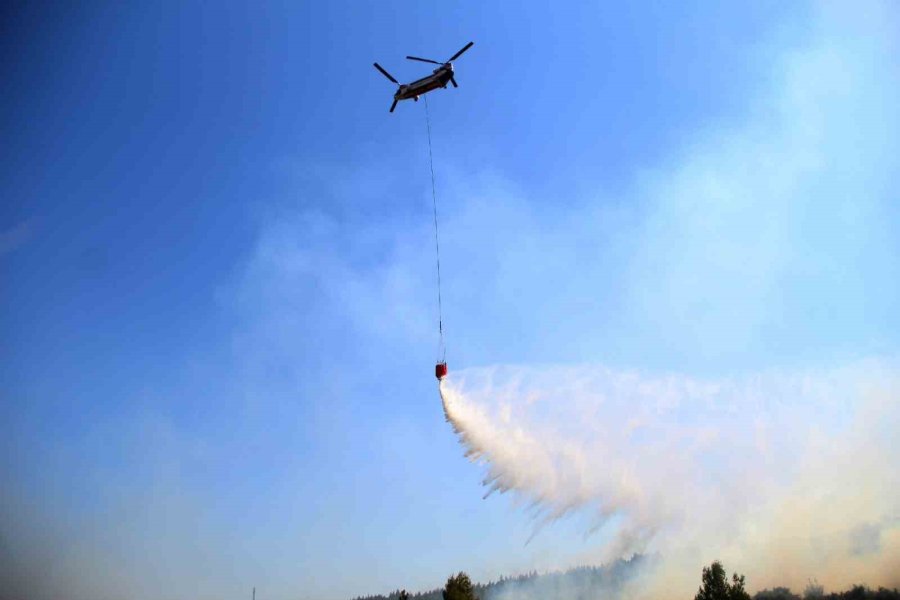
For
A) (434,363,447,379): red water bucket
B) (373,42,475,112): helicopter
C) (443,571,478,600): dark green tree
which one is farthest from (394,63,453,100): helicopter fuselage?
(443,571,478,600): dark green tree

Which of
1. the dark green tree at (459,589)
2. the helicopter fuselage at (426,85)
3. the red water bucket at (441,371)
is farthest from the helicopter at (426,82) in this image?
the dark green tree at (459,589)

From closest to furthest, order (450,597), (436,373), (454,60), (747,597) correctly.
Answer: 1. (436,373)
2. (454,60)
3. (450,597)
4. (747,597)

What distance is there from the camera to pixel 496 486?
54938 mm

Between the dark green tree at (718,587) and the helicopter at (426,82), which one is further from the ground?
the helicopter at (426,82)

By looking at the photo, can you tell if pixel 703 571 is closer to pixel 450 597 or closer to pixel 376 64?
pixel 450 597

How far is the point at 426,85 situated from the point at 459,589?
57512 millimetres

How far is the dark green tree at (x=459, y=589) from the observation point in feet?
214

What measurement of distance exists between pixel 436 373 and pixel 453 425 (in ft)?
27.7

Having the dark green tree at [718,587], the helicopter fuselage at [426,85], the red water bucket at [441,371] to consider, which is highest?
the helicopter fuselage at [426,85]

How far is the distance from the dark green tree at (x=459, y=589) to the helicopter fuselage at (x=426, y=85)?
56.2 metres

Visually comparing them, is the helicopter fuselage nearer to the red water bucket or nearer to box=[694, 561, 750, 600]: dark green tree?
the red water bucket

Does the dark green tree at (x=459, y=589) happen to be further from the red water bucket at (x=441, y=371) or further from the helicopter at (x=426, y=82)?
the helicopter at (x=426, y=82)

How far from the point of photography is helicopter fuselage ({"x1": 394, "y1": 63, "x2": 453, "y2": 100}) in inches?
2039

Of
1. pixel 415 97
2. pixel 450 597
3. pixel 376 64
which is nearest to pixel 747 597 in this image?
pixel 450 597
